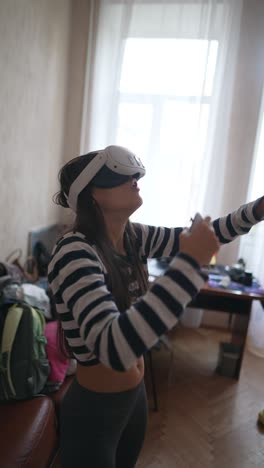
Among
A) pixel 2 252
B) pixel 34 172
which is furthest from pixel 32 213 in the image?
pixel 2 252

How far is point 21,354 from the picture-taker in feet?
4.52

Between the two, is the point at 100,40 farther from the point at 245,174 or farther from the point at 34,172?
the point at 245,174

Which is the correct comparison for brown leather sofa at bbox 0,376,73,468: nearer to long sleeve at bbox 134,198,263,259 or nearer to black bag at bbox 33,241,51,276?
long sleeve at bbox 134,198,263,259

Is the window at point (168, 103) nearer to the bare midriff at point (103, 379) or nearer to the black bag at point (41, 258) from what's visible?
the black bag at point (41, 258)

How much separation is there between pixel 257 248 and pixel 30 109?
2103 millimetres

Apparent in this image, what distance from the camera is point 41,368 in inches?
55.7

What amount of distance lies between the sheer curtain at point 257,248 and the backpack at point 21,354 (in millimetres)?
1884

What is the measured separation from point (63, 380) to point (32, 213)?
1338 millimetres

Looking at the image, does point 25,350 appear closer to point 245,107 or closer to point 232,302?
point 232,302

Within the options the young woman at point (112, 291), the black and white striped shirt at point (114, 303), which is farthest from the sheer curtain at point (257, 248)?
the black and white striped shirt at point (114, 303)

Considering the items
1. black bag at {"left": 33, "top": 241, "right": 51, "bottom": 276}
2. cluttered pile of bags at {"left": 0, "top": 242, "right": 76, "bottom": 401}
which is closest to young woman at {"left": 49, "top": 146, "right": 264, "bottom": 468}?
cluttered pile of bags at {"left": 0, "top": 242, "right": 76, "bottom": 401}

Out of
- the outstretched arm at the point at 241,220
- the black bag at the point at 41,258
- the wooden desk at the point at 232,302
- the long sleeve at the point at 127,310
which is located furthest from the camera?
the black bag at the point at 41,258

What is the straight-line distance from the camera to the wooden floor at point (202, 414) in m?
1.55

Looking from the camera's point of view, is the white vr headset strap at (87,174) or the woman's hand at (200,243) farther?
the white vr headset strap at (87,174)
